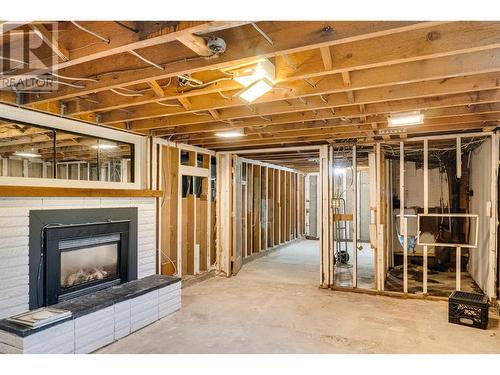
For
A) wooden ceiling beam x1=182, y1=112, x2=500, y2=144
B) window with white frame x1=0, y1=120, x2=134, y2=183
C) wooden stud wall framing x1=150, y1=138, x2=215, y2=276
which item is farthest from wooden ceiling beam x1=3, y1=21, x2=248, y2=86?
wooden stud wall framing x1=150, y1=138, x2=215, y2=276

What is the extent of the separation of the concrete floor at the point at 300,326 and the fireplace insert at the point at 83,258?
77 cm

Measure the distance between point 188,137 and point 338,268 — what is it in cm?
389

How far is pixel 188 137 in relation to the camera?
4980 millimetres

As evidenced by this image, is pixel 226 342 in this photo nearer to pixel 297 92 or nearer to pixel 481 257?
pixel 297 92

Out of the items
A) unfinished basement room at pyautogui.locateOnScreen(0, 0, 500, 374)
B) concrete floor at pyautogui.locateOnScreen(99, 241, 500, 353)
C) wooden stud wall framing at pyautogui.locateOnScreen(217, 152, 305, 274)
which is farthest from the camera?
wooden stud wall framing at pyautogui.locateOnScreen(217, 152, 305, 274)

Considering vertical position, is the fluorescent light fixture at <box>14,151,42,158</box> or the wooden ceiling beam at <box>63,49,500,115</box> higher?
the wooden ceiling beam at <box>63,49,500,115</box>

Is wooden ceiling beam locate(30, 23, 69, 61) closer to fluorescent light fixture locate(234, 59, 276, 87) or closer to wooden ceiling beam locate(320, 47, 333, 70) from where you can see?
fluorescent light fixture locate(234, 59, 276, 87)

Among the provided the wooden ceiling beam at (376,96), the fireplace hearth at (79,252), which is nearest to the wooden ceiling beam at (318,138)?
the wooden ceiling beam at (376,96)

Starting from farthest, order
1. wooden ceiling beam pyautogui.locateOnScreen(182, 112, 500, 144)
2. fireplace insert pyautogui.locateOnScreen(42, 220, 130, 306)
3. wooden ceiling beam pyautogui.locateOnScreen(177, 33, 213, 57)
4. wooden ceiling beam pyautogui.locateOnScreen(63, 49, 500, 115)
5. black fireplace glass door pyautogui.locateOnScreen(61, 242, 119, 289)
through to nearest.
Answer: wooden ceiling beam pyautogui.locateOnScreen(182, 112, 500, 144)
black fireplace glass door pyautogui.locateOnScreen(61, 242, 119, 289)
fireplace insert pyautogui.locateOnScreen(42, 220, 130, 306)
wooden ceiling beam pyautogui.locateOnScreen(63, 49, 500, 115)
wooden ceiling beam pyautogui.locateOnScreen(177, 33, 213, 57)

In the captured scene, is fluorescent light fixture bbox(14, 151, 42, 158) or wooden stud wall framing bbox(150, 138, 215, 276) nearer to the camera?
fluorescent light fixture bbox(14, 151, 42, 158)

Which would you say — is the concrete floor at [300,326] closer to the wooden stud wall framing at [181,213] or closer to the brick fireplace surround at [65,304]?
the brick fireplace surround at [65,304]

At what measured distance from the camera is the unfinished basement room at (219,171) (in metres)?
2.01

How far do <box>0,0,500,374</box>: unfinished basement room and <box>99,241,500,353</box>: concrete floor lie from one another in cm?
3

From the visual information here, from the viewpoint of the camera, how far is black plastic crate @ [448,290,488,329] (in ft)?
12.0
